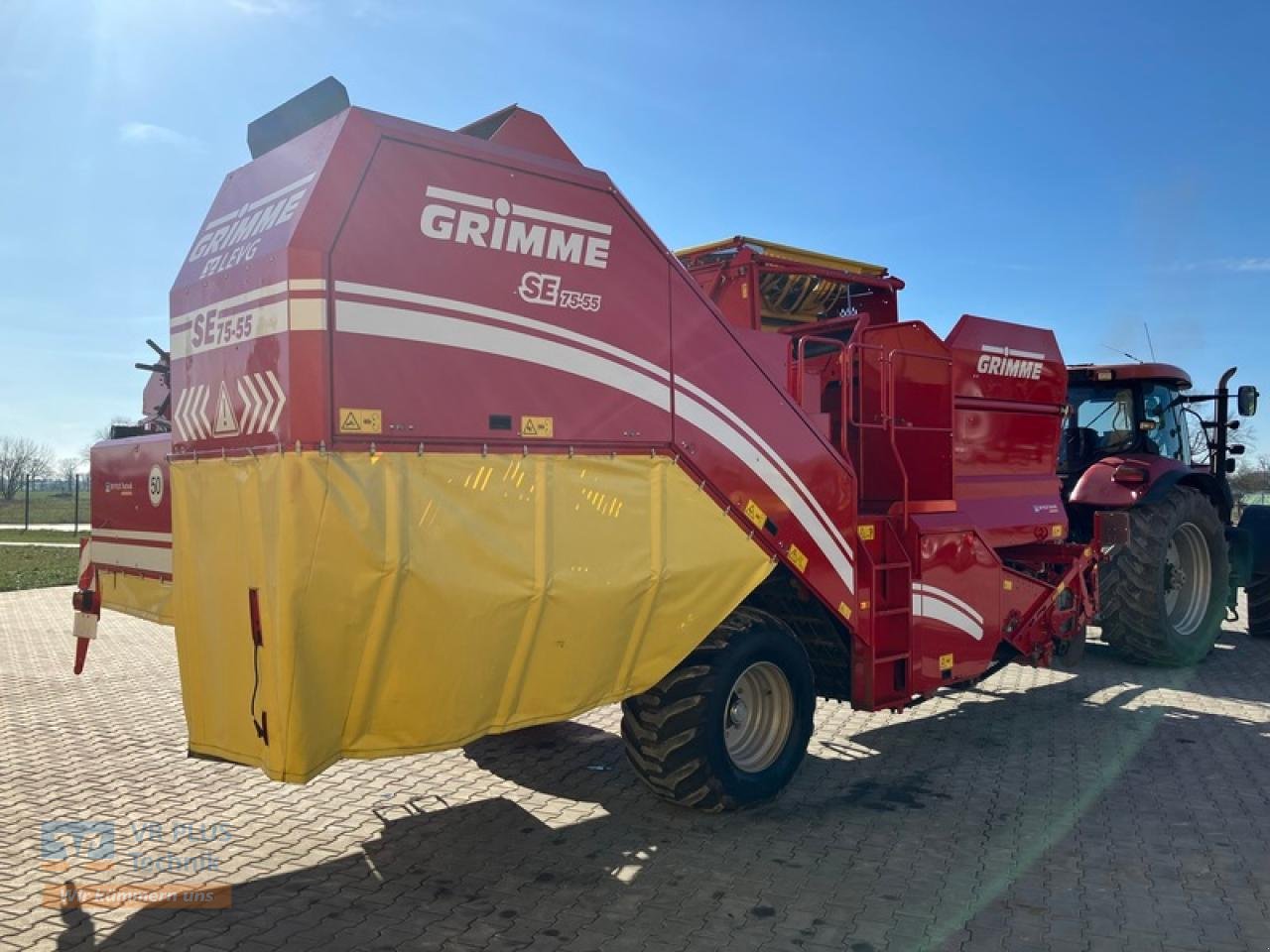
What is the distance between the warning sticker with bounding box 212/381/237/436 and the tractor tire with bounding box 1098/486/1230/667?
293 inches

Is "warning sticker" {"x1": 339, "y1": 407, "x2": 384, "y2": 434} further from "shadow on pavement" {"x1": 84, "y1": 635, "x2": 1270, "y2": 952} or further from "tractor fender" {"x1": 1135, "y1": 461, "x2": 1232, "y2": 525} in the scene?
"tractor fender" {"x1": 1135, "y1": 461, "x2": 1232, "y2": 525}

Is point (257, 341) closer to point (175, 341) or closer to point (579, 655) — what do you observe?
point (175, 341)

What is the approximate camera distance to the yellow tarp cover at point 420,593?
3.61m

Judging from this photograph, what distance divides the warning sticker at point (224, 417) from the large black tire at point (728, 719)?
2.27 m

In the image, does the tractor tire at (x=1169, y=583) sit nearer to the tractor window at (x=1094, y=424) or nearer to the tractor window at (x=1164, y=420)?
the tractor window at (x=1164, y=420)

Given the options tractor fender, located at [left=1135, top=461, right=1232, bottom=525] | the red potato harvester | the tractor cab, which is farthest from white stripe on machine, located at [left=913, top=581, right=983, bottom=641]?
the tractor cab

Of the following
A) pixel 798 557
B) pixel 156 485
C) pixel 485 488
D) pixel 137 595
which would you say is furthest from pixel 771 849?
pixel 156 485

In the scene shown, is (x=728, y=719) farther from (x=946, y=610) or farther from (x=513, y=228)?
(x=513, y=228)

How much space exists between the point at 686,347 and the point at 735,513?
0.86 m

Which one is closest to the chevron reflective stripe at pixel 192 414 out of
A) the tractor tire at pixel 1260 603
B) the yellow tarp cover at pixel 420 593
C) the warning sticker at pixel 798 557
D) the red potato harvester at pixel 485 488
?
the red potato harvester at pixel 485 488

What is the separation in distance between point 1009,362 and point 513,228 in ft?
14.9

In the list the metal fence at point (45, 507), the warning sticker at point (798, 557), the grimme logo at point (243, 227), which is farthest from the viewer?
the metal fence at point (45, 507)

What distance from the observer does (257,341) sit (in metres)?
3.87

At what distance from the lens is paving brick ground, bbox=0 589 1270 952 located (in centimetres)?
390
